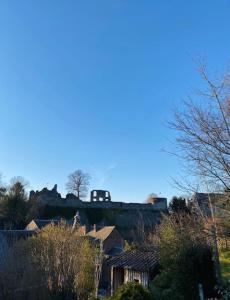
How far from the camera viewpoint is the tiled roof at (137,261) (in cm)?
1780

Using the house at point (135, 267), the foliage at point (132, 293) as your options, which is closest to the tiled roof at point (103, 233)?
the house at point (135, 267)

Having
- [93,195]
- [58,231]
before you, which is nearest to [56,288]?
[58,231]

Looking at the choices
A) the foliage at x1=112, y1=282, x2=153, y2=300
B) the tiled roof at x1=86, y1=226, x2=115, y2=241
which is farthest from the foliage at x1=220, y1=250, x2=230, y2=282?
the tiled roof at x1=86, y1=226, x2=115, y2=241

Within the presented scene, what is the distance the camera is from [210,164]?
8359mm

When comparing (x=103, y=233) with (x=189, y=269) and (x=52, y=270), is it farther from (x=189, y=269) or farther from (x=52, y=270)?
(x=189, y=269)

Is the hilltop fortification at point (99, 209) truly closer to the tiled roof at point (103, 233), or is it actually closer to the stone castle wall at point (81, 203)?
the stone castle wall at point (81, 203)

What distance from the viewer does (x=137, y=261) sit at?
18.9 meters

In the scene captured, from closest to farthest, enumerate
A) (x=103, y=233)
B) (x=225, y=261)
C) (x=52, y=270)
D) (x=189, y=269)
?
(x=189, y=269) → (x=52, y=270) → (x=225, y=261) → (x=103, y=233)

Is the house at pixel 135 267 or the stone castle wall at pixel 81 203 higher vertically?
the stone castle wall at pixel 81 203

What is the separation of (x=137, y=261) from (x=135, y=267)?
2.53 ft

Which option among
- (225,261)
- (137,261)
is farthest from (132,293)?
(225,261)

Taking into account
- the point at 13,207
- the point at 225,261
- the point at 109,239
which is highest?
the point at 13,207

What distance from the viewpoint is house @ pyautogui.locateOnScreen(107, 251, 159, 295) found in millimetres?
17719

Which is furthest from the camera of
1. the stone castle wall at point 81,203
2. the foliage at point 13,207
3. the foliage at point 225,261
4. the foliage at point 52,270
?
the stone castle wall at point 81,203
